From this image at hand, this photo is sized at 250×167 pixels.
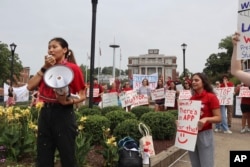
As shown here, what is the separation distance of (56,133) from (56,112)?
0.20 m

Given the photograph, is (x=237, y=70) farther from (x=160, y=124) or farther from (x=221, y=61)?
(x=221, y=61)

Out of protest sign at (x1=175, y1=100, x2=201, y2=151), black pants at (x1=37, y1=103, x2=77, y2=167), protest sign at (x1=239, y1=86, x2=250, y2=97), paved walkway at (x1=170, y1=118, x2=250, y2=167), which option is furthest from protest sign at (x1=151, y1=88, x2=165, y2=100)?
black pants at (x1=37, y1=103, x2=77, y2=167)

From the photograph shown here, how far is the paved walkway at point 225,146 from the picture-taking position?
25.2 ft

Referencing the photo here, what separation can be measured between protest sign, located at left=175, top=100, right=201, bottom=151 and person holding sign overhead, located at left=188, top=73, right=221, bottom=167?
0.09 m

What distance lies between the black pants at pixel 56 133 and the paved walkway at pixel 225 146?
4112 mm

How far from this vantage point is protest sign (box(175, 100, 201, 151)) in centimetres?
471

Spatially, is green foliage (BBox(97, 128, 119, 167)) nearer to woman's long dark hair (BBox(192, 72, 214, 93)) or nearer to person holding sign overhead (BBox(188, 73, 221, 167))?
person holding sign overhead (BBox(188, 73, 221, 167))

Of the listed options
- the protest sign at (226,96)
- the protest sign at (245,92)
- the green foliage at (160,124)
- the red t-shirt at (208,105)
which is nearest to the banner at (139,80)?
the protest sign at (226,96)

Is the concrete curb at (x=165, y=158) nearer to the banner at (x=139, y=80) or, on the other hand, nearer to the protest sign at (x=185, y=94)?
the protest sign at (x=185, y=94)

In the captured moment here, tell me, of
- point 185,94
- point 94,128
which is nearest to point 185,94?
point 185,94

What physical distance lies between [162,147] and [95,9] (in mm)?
4194

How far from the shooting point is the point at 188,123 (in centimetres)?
484

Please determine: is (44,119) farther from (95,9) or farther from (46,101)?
(95,9)

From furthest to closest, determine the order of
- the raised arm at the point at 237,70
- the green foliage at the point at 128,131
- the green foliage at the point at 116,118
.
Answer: the green foliage at the point at 116,118 < the green foliage at the point at 128,131 < the raised arm at the point at 237,70
